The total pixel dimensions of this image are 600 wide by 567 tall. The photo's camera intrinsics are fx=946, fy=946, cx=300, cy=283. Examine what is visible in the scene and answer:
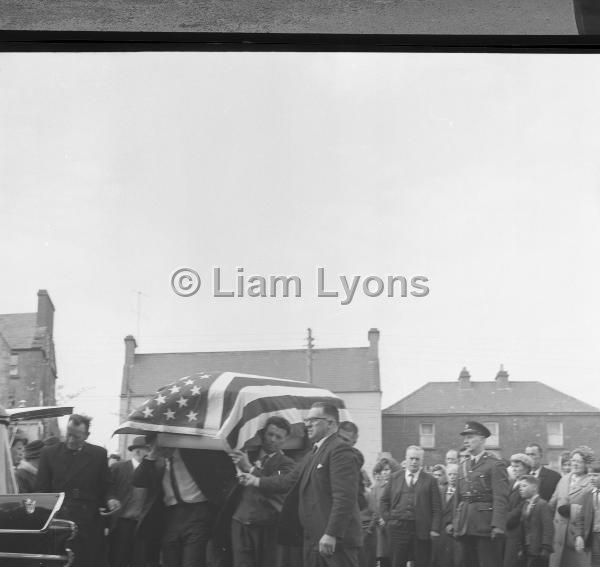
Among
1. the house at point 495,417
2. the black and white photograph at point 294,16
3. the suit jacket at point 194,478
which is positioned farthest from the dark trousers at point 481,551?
the black and white photograph at point 294,16

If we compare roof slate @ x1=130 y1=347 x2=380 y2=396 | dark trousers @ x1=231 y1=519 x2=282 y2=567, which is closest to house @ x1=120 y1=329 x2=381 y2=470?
roof slate @ x1=130 y1=347 x2=380 y2=396

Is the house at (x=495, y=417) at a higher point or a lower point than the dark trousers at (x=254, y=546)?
higher

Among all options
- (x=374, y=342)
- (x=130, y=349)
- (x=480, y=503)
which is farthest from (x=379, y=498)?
(x=130, y=349)

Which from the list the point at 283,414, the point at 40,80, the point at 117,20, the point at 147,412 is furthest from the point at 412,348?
the point at 117,20

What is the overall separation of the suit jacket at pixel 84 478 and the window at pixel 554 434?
1743mm

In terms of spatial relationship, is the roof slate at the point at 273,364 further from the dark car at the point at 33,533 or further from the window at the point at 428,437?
the dark car at the point at 33,533

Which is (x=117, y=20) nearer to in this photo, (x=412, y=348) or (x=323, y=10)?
(x=323, y=10)

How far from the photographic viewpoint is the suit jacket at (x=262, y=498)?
3.69m

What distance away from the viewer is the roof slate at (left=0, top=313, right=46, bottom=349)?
3.75 metres

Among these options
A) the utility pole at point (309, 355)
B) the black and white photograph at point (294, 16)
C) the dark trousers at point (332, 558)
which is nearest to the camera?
the dark trousers at point (332, 558)

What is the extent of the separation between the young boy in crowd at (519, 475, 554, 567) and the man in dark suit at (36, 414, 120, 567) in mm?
1605

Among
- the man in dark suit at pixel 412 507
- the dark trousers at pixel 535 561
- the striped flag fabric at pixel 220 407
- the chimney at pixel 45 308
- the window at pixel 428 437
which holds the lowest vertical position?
the dark trousers at pixel 535 561

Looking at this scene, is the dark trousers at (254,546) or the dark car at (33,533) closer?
the dark car at (33,533)

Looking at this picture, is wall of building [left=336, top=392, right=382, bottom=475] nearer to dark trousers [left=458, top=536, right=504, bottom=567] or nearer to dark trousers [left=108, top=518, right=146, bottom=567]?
dark trousers [left=458, top=536, right=504, bottom=567]
